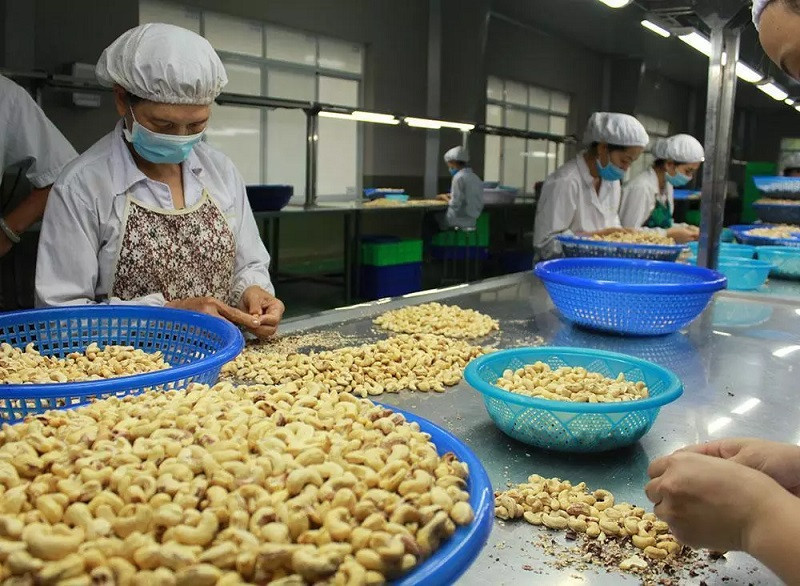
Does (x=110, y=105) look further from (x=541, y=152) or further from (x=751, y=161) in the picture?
(x=751, y=161)

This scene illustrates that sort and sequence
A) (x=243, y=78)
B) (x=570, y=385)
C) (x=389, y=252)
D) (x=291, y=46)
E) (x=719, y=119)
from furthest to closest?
(x=291, y=46), (x=243, y=78), (x=389, y=252), (x=719, y=119), (x=570, y=385)

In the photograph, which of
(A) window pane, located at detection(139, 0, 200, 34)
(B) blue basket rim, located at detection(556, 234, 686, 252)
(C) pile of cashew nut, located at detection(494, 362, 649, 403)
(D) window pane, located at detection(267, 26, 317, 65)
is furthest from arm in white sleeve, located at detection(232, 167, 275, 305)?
(D) window pane, located at detection(267, 26, 317, 65)

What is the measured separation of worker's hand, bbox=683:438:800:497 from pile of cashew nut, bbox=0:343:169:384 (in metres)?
0.94

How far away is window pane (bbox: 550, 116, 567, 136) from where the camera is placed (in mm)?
13108

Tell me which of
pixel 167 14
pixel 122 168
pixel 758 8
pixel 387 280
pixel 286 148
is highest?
pixel 167 14

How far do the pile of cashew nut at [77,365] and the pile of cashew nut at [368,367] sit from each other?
25 centimetres

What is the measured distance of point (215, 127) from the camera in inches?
300

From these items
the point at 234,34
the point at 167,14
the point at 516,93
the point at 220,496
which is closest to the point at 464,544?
the point at 220,496

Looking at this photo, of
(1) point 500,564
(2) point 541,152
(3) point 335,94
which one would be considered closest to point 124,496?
(1) point 500,564

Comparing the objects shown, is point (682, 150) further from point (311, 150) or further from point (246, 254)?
point (246, 254)

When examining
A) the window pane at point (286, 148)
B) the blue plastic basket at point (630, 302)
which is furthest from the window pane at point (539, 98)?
the blue plastic basket at point (630, 302)

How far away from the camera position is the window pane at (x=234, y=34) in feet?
24.1

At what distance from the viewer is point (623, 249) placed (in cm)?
321

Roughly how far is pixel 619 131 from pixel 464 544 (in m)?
4.02
